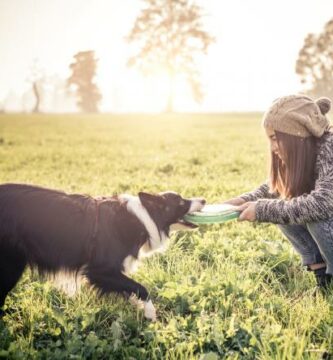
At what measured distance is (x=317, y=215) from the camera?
363cm

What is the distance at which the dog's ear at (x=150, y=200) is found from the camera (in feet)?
12.8

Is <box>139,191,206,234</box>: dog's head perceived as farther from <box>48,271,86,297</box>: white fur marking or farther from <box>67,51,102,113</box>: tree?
<box>67,51,102,113</box>: tree

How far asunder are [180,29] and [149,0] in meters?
4.28

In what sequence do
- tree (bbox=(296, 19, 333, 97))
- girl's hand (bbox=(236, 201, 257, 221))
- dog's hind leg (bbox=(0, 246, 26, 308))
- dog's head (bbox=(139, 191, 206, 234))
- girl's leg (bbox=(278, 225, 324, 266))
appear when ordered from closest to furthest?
dog's hind leg (bbox=(0, 246, 26, 308)) → girl's hand (bbox=(236, 201, 257, 221)) → dog's head (bbox=(139, 191, 206, 234)) → girl's leg (bbox=(278, 225, 324, 266)) → tree (bbox=(296, 19, 333, 97))

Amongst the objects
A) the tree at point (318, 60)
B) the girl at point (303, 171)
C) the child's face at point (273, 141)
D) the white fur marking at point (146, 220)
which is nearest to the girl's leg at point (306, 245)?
the girl at point (303, 171)

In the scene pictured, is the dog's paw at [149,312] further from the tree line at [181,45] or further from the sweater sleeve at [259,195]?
the tree line at [181,45]

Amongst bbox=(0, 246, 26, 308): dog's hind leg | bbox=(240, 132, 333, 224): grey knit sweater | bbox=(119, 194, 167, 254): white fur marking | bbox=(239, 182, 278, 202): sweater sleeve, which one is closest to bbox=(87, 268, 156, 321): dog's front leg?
bbox=(119, 194, 167, 254): white fur marking

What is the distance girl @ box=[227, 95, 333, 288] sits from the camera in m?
3.61

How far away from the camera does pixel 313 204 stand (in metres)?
3.60

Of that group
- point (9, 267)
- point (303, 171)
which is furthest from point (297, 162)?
point (9, 267)

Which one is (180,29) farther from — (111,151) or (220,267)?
(220,267)

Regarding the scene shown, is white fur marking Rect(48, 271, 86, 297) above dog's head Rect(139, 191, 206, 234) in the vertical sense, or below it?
below

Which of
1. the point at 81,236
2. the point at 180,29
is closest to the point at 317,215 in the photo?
the point at 81,236

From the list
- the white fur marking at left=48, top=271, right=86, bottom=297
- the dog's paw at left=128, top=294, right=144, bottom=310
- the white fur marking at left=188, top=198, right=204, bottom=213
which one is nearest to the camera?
the dog's paw at left=128, top=294, right=144, bottom=310
